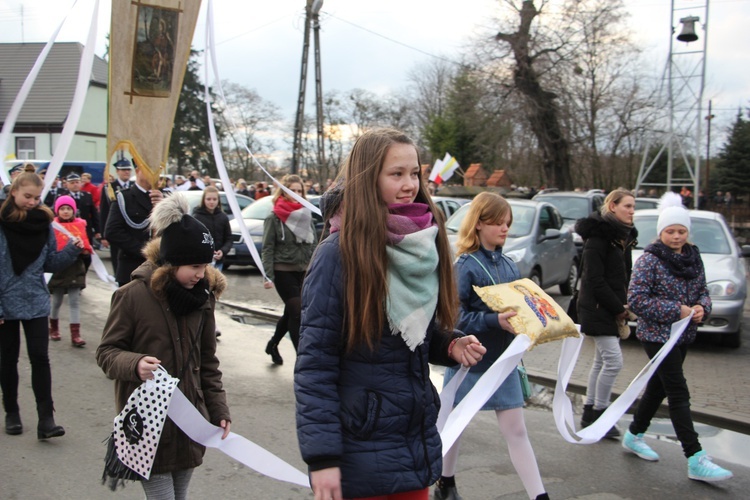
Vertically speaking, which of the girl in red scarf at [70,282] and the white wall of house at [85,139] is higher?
the white wall of house at [85,139]

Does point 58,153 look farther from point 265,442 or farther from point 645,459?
point 645,459

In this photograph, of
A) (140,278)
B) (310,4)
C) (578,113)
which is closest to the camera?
(140,278)

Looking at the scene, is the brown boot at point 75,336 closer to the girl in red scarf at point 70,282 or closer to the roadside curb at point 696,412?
the girl in red scarf at point 70,282

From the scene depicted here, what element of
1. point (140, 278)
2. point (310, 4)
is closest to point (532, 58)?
point (310, 4)

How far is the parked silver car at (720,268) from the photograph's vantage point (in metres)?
8.34

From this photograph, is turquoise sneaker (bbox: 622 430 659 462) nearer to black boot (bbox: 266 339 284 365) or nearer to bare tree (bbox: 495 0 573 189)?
black boot (bbox: 266 339 284 365)

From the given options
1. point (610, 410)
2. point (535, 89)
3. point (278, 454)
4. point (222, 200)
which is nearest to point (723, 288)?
point (610, 410)

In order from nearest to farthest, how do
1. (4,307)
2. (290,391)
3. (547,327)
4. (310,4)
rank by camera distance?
(547,327)
(4,307)
(290,391)
(310,4)

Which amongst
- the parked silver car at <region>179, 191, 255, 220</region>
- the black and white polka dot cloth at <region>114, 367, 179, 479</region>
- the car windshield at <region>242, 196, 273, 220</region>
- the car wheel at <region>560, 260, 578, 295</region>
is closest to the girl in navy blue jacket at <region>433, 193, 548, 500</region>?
the black and white polka dot cloth at <region>114, 367, 179, 479</region>

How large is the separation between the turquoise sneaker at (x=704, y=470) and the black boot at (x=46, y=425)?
4.35 meters

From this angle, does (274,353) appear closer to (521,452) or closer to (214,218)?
(214,218)

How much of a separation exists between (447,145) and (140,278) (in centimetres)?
4548

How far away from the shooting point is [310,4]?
2073cm

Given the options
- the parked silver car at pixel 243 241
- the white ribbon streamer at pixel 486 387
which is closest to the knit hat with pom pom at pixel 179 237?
the white ribbon streamer at pixel 486 387
